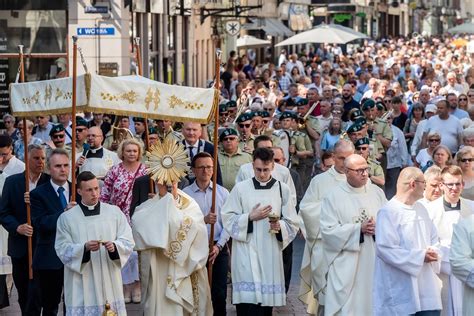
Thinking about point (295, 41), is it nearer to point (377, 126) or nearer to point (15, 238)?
point (377, 126)

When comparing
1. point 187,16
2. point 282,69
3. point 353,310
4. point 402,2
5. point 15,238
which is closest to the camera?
point 353,310

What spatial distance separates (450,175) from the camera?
1166 centimetres

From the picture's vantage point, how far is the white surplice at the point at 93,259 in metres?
12.1

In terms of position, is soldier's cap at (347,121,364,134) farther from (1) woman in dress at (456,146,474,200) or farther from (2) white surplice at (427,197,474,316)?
(2) white surplice at (427,197,474,316)

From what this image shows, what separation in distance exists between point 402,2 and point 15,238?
94.4 m

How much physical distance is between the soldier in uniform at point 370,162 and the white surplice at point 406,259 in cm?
381

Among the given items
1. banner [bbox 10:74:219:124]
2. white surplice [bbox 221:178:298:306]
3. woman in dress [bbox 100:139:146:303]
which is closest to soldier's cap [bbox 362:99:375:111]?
woman in dress [bbox 100:139:146:303]

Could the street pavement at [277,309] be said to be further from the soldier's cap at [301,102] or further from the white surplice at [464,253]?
the soldier's cap at [301,102]

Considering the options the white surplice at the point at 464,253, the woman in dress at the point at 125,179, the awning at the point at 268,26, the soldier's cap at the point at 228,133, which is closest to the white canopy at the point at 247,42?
the awning at the point at 268,26

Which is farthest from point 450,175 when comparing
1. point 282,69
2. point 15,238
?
point 282,69

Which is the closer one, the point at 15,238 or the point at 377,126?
the point at 15,238

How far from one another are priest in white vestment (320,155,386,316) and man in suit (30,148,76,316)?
2.25 m

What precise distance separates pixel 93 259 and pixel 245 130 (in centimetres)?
574

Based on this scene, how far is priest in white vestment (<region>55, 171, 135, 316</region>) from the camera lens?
1210 cm
